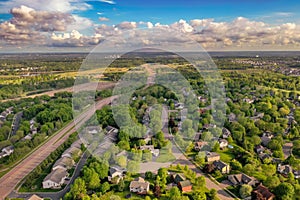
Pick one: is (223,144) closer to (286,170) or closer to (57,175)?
(286,170)

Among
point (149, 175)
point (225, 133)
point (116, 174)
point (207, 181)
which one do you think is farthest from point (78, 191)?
point (225, 133)

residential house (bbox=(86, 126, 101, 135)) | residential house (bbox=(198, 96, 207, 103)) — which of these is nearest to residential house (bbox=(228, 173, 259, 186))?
residential house (bbox=(86, 126, 101, 135))

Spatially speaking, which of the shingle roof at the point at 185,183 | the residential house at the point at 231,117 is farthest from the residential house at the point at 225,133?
the shingle roof at the point at 185,183

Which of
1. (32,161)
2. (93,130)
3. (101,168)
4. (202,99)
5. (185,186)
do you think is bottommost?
(32,161)

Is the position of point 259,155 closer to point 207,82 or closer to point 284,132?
point 284,132

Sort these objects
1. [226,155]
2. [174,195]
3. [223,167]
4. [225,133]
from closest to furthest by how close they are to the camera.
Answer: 1. [174,195]
2. [223,167]
3. [226,155]
4. [225,133]
